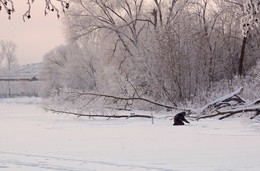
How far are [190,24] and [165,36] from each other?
3.44 m

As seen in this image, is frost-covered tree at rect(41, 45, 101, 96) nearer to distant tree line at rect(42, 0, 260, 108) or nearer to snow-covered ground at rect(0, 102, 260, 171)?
distant tree line at rect(42, 0, 260, 108)

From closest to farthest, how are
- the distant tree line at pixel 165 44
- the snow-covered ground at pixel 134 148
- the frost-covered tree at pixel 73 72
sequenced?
the snow-covered ground at pixel 134 148, the distant tree line at pixel 165 44, the frost-covered tree at pixel 73 72

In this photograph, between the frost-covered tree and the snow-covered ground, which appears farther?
the frost-covered tree

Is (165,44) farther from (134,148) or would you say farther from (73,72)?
(73,72)

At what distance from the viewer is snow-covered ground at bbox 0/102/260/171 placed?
9383 millimetres

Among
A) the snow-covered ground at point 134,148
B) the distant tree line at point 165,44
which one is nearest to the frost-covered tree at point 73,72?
the distant tree line at point 165,44

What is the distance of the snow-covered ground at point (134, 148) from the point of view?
30.8 ft

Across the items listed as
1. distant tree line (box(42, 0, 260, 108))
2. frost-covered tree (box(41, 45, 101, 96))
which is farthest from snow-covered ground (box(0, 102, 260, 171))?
frost-covered tree (box(41, 45, 101, 96))

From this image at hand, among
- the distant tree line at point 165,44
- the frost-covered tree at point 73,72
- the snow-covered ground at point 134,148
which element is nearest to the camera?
the snow-covered ground at point 134,148

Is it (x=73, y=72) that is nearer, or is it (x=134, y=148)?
(x=134, y=148)

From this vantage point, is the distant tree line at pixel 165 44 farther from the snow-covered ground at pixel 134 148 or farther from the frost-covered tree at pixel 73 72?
the frost-covered tree at pixel 73 72

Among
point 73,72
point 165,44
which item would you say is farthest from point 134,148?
point 73,72

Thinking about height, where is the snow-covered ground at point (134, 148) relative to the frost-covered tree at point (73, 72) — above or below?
below

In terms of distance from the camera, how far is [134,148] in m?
11.9
